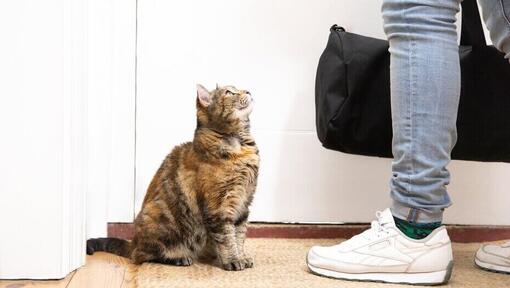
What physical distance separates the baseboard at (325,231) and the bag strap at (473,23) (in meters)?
0.69

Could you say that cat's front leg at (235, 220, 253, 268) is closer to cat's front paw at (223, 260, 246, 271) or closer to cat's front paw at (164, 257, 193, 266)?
cat's front paw at (223, 260, 246, 271)

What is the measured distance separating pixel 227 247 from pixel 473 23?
809 millimetres

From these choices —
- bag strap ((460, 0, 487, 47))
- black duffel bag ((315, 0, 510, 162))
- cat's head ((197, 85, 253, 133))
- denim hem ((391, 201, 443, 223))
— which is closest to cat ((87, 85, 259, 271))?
cat's head ((197, 85, 253, 133))

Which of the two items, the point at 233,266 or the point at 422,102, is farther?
the point at 233,266

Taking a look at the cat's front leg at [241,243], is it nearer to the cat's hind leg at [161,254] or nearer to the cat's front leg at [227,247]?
the cat's front leg at [227,247]

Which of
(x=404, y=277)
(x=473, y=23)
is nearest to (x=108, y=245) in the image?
(x=404, y=277)

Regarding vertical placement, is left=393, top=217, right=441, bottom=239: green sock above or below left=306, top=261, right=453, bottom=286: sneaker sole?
above

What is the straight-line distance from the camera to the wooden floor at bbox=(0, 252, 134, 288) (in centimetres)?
131

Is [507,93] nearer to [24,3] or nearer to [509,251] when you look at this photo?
[509,251]

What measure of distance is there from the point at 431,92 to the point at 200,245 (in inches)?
26.9

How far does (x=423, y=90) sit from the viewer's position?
1177mm

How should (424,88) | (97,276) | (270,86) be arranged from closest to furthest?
(424,88)
(97,276)
(270,86)

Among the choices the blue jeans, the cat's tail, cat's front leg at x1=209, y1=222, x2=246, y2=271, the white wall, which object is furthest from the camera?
the white wall

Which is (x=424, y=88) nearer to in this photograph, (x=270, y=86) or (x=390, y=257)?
(x=390, y=257)
